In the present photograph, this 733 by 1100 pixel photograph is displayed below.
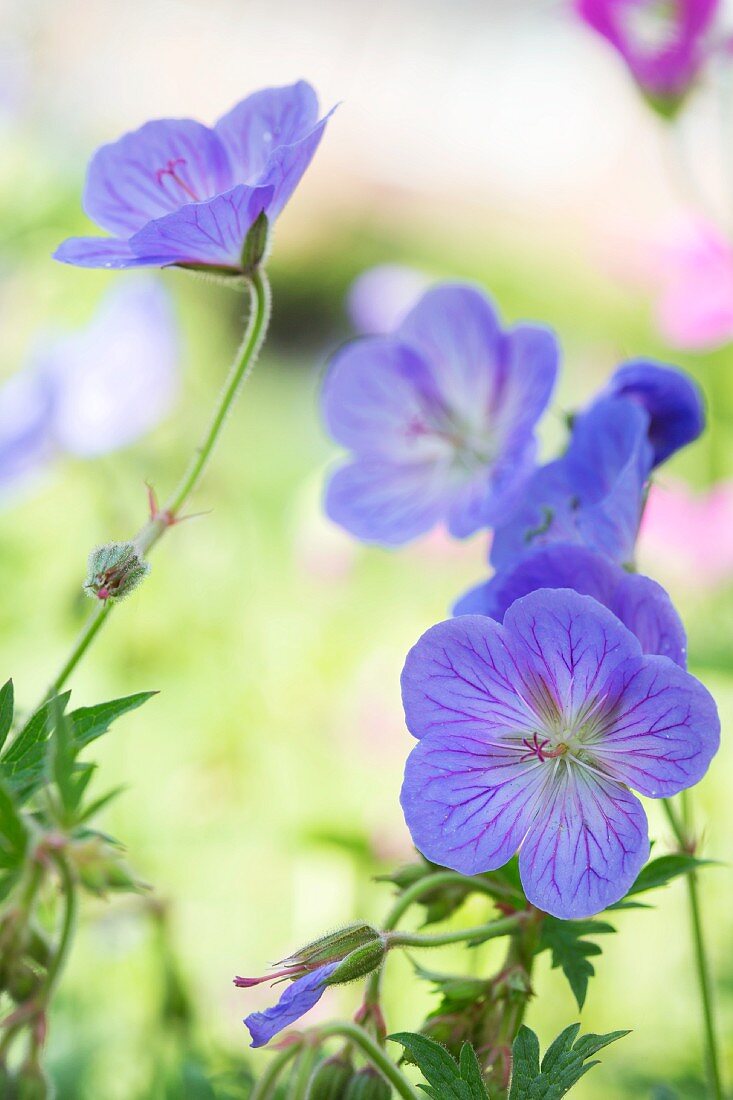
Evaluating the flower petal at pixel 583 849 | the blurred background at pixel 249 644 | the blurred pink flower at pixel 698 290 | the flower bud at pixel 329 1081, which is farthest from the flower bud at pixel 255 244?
the blurred pink flower at pixel 698 290

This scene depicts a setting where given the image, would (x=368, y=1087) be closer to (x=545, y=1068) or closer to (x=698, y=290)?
(x=545, y=1068)

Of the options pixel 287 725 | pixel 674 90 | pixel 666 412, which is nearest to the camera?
pixel 666 412

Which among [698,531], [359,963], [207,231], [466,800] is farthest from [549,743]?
[698,531]

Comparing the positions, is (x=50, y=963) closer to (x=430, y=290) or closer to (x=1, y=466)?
(x=430, y=290)

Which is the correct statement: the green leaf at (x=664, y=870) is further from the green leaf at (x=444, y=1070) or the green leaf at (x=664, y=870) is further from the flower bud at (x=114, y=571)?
the flower bud at (x=114, y=571)

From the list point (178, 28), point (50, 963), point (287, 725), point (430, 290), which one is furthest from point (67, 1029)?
point (178, 28)
